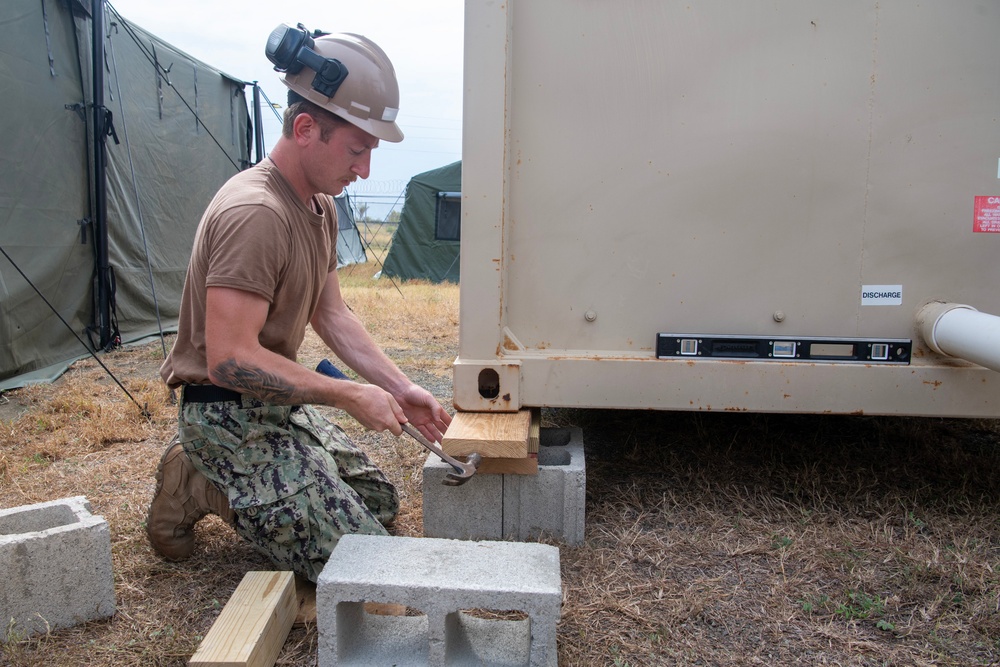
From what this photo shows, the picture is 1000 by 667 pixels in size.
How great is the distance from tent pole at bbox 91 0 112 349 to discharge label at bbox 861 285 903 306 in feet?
18.4

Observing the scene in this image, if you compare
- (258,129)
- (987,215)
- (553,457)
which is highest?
(258,129)

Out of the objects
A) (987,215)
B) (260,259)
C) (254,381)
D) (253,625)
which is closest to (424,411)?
(254,381)

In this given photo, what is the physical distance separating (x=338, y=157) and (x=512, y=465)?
45.6 inches

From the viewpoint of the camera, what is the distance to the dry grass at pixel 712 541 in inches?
82.1

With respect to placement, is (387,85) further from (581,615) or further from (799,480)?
(799,480)

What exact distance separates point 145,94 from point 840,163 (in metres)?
Answer: 6.74

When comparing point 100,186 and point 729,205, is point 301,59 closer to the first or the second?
point 729,205

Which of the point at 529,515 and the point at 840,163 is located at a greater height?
the point at 840,163

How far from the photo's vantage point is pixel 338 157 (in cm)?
240

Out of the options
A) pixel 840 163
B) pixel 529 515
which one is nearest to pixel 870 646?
pixel 529 515

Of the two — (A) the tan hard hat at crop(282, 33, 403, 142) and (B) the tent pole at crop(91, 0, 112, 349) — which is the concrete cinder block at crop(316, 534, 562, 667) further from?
(B) the tent pole at crop(91, 0, 112, 349)

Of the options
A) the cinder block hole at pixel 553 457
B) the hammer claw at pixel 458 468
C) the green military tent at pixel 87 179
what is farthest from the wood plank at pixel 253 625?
the green military tent at pixel 87 179

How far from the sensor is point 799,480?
316 centimetres

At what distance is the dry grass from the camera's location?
209 centimetres
